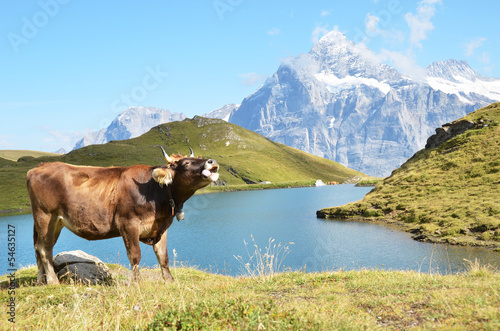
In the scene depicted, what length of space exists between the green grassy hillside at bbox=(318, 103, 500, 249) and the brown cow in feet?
104

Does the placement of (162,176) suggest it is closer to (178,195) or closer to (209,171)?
(178,195)

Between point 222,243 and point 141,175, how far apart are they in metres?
35.8

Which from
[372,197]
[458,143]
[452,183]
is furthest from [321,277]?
[458,143]

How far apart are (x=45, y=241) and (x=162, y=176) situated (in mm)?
4066

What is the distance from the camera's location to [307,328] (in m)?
5.44

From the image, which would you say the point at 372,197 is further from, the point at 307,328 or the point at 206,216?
the point at 307,328

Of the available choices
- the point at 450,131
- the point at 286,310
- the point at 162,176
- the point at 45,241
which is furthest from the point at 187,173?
the point at 450,131

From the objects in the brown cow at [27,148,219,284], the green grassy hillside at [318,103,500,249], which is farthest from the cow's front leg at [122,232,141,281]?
the green grassy hillside at [318,103,500,249]

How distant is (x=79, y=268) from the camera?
1183 cm

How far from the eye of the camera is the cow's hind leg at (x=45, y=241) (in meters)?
10.4

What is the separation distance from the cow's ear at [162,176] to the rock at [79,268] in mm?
4119

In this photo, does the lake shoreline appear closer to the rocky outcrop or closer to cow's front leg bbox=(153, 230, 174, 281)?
the rocky outcrop

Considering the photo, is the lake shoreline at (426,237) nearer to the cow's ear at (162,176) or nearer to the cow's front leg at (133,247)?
the cow's ear at (162,176)

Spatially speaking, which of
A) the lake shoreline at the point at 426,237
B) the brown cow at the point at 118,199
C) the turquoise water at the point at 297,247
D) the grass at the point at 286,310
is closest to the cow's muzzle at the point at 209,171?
the brown cow at the point at 118,199
